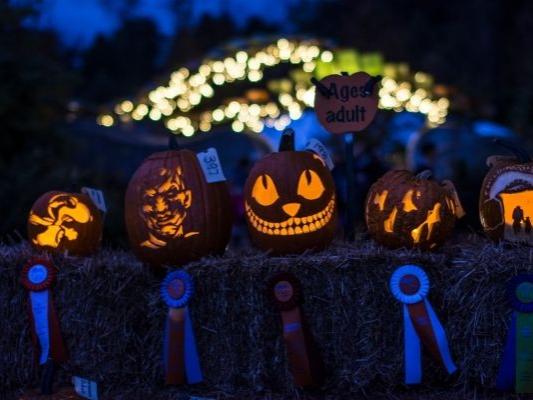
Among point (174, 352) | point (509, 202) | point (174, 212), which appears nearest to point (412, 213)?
point (509, 202)

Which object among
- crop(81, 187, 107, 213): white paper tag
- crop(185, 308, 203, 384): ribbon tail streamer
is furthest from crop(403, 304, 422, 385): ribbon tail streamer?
crop(81, 187, 107, 213): white paper tag

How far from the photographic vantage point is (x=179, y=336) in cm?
352

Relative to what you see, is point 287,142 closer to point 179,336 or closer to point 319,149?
point 319,149

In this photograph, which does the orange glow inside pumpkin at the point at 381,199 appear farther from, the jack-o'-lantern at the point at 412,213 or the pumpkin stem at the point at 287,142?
the pumpkin stem at the point at 287,142

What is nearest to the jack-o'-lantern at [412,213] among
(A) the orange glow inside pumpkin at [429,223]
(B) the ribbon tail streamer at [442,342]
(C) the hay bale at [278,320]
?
(A) the orange glow inside pumpkin at [429,223]

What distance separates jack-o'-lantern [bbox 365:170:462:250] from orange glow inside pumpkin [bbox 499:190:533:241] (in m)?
0.29

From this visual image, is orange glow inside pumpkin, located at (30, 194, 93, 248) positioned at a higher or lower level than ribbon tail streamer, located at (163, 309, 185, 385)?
higher

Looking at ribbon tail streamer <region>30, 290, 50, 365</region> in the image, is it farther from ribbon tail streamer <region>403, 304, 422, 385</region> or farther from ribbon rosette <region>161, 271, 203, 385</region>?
ribbon tail streamer <region>403, 304, 422, 385</region>

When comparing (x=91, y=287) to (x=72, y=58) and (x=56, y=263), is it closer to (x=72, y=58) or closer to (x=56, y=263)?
(x=56, y=263)

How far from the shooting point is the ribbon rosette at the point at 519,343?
3.20 meters

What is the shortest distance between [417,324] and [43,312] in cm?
202

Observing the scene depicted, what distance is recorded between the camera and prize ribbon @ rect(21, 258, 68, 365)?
3752 millimetres

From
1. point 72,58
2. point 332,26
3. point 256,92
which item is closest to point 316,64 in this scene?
point 256,92

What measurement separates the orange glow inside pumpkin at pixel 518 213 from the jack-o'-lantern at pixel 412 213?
287 millimetres
